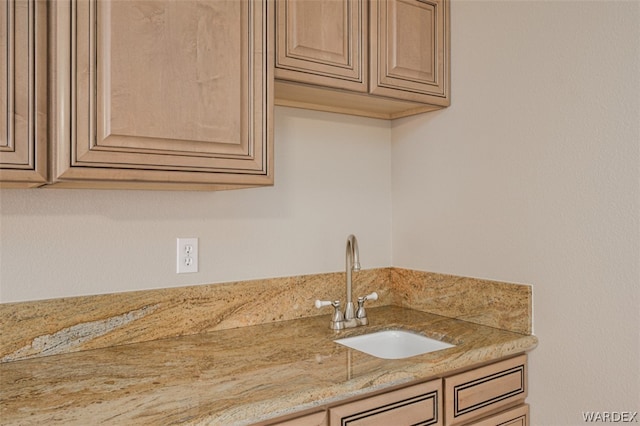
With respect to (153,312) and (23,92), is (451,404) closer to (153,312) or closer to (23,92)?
(153,312)

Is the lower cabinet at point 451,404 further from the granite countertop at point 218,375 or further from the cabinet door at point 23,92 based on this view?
the cabinet door at point 23,92

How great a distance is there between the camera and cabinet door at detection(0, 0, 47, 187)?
42.3 inches

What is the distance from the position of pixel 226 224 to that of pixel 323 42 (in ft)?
2.29

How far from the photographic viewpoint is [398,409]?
133 cm

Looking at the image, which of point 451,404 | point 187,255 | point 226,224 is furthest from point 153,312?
point 451,404

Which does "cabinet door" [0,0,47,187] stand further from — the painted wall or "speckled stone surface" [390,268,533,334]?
"speckled stone surface" [390,268,533,334]

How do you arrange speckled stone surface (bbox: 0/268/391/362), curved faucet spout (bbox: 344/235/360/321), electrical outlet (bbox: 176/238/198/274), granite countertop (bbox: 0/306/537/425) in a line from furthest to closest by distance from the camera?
curved faucet spout (bbox: 344/235/360/321), electrical outlet (bbox: 176/238/198/274), speckled stone surface (bbox: 0/268/391/362), granite countertop (bbox: 0/306/537/425)

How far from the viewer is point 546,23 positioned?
1.59m

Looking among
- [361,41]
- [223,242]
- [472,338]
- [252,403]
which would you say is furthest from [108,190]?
[472,338]

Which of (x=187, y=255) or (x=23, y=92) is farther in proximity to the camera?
(x=187, y=255)

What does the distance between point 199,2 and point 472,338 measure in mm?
1293

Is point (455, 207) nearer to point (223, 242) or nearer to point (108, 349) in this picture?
point (223, 242)

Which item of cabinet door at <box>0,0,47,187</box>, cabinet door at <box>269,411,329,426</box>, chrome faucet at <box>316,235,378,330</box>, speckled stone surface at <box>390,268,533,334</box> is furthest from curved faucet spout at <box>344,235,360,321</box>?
cabinet door at <box>0,0,47,187</box>

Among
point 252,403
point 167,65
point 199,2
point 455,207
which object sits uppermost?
point 199,2
